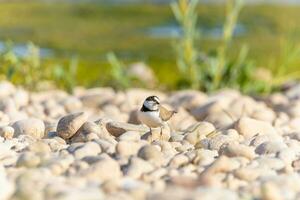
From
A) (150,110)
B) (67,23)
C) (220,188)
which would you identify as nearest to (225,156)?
(220,188)

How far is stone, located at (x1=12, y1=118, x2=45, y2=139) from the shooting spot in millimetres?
4137

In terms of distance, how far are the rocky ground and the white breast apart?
2.5 inches

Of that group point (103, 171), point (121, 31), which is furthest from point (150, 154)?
point (121, 31)

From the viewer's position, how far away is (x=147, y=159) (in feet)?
11.1

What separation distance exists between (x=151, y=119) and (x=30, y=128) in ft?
1.91

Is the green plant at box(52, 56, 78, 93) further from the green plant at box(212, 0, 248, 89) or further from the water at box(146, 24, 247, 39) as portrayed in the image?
the water at box(146, 24, 247, 39)

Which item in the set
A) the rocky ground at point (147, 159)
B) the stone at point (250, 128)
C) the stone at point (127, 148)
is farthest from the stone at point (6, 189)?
the stone at point (250, 128)

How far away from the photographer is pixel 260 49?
37.2 ft

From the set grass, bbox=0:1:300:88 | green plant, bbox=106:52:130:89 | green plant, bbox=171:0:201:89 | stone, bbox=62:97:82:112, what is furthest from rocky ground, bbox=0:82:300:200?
grass, bbox=0:1:300:88

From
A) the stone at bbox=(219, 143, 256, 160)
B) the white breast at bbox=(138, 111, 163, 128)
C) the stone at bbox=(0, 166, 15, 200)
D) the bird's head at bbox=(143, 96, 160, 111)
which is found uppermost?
the bird's head at bbox=(143, 96, 160, 111)

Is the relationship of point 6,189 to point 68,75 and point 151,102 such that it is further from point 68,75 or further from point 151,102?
point 68,75

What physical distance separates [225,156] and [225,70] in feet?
11.1

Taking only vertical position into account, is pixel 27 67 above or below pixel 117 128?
above

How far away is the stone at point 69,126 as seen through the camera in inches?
158
